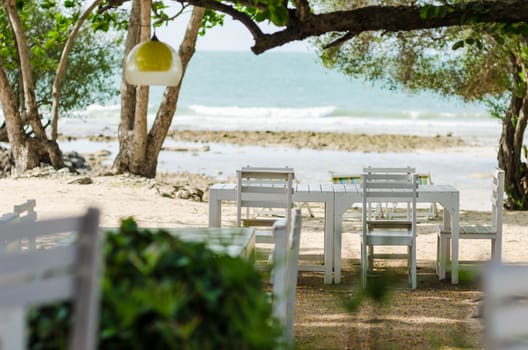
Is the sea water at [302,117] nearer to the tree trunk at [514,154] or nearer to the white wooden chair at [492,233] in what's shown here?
the tree trunk at [514,154]

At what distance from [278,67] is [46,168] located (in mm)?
56533

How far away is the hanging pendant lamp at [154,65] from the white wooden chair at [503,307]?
355cm

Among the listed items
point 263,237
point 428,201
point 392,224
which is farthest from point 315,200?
point 428,201

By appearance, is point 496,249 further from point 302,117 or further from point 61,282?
point 302,117

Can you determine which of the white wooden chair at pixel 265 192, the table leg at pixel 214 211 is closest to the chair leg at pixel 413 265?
the white wooden chair at pixel 265 192

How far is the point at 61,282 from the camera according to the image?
1.77 metres

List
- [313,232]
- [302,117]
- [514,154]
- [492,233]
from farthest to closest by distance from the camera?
[302,117] → [514,154] → [313,232] → [492,233]

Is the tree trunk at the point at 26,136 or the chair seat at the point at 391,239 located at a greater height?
the tree trunk at the point at 26,136

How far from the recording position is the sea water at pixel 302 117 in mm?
20766

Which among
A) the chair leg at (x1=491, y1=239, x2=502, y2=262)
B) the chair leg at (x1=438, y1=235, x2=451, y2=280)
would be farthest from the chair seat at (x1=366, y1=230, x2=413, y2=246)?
the chair leg at (x1=491, y1=239, x2=502, y2=262)

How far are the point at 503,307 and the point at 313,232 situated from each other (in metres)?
7.77

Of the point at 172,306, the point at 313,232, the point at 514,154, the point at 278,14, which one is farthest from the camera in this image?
the point at 514,154

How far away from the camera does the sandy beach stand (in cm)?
536

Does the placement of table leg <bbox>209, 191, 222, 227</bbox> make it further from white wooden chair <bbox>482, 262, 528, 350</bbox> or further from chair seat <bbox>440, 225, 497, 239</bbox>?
white wooden chair <bbox>482, 262, 528, 350</bbox>
